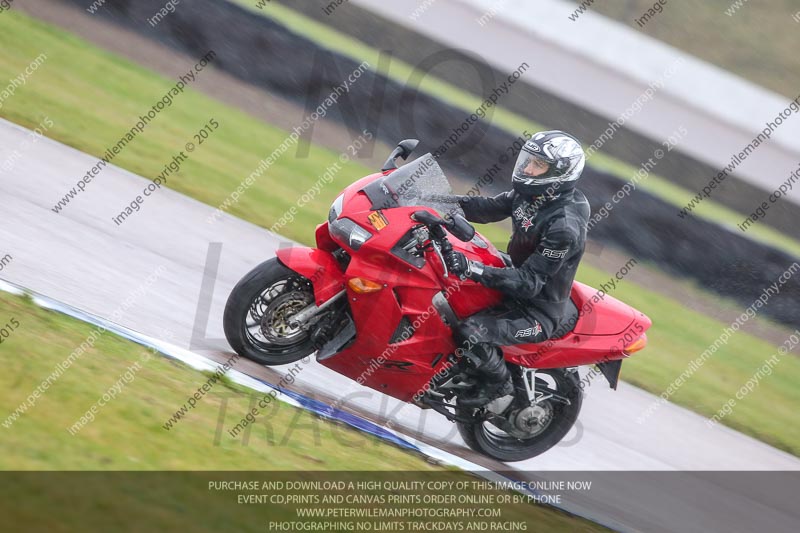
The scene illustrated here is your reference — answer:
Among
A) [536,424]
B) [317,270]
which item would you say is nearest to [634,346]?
[536,424]

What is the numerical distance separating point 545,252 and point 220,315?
8.62ft

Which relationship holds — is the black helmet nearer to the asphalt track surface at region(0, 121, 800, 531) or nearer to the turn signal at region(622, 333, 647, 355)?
the turn signal at region(622, 333, 647, 355)

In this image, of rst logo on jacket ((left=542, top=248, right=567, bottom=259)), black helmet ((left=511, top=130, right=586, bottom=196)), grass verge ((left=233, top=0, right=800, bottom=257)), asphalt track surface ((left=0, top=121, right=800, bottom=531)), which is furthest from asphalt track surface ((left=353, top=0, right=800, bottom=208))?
rst logo on jacket ((left=542, top=248, right=567, bottom=259))

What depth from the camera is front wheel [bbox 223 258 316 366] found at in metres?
5.66

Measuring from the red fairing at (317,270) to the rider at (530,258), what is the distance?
2.28ft

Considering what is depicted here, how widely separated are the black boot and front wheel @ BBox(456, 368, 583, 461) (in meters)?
0.20

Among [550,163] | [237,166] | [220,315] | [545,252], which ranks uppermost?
[550,163]

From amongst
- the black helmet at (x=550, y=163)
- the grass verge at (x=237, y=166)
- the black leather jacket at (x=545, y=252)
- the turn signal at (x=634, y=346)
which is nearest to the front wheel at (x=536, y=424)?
the turn signal at (x=634, y=346)

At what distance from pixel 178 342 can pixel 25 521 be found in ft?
8.62

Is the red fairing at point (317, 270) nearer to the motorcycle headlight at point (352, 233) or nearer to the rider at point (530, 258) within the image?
the motorcycle headlight at point (352, 233)

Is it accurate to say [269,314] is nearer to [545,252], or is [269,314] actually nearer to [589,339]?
[545,252]

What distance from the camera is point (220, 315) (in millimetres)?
6969

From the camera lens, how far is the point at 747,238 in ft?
38.8

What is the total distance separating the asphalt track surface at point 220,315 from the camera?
632 cm
